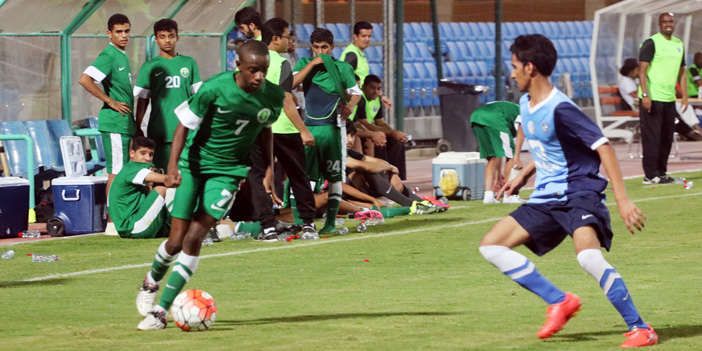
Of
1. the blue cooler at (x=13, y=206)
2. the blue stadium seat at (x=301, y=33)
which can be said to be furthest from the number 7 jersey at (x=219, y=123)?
the blue stadium seat at (x=301, y=33)

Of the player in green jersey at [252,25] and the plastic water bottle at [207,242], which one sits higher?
the player in green jersey at [252,25]

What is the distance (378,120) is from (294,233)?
15.1 feet

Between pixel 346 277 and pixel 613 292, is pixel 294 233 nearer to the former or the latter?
pixel 346 277

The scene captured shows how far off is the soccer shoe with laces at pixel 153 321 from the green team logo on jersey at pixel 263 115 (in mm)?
1264

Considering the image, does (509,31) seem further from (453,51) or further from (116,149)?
(116,149)

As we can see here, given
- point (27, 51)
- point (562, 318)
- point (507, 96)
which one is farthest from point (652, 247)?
point (507, 96)

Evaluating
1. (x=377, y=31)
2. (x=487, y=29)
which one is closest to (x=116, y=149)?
(x=377, y=31)

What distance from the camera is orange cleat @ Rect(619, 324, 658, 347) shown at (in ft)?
21.4

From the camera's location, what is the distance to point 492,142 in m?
15.8

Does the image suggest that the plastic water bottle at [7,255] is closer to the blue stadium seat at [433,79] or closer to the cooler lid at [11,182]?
the cooler lid at [11,182]

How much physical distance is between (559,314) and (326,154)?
591cm

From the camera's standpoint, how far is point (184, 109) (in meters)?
7.51

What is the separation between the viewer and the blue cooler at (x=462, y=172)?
16.2 meters

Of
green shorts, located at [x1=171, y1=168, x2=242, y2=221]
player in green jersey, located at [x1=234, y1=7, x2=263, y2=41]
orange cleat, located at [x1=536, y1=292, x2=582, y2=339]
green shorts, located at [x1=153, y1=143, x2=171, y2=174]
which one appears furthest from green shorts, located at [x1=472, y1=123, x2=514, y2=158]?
orange cleat, located at [x1=536, y1=292, x2=582, y2=339]
